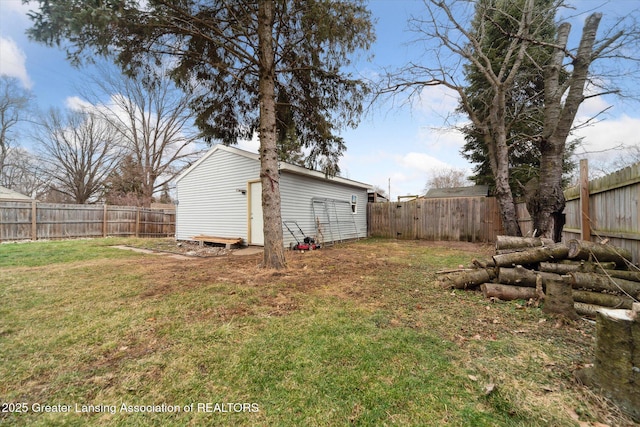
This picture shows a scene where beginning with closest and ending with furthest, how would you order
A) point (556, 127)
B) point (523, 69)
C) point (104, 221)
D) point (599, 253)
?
point (599, 253)
point (556, 127)
point (523, 69)
point (104, 221)

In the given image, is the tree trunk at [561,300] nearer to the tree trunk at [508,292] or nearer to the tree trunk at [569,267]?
the tree trunk at [508,292]

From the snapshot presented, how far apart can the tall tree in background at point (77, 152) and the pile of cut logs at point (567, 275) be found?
1017 inches

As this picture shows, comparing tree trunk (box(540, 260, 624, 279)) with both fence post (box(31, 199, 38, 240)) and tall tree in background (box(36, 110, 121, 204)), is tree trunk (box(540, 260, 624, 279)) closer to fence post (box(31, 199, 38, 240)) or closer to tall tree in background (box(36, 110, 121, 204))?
fence post (box(31, 199, 38, 240))

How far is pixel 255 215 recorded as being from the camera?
870cm

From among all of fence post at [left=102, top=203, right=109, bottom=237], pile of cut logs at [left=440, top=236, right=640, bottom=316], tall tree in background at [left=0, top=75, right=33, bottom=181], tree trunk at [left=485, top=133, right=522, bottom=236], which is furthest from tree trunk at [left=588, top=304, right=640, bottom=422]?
tall tree in background at [left=0, top=75, right=33, bottom=181]

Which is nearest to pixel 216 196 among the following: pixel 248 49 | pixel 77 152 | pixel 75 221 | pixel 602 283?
pixel 248 49

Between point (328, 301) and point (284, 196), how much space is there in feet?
18.3

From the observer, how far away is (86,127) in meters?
20.0

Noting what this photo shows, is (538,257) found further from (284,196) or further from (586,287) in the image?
(284,196)

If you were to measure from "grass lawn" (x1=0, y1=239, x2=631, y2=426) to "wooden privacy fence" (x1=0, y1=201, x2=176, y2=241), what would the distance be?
10056mm

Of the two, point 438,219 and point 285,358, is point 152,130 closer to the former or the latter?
point 438,219

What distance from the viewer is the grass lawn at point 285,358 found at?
1607 millimetres

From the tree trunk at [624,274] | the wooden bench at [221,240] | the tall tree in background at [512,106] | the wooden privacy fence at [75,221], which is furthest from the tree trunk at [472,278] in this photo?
Answer: the wooden privacy fence at [75,221]

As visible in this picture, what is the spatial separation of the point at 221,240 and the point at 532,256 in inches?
336
